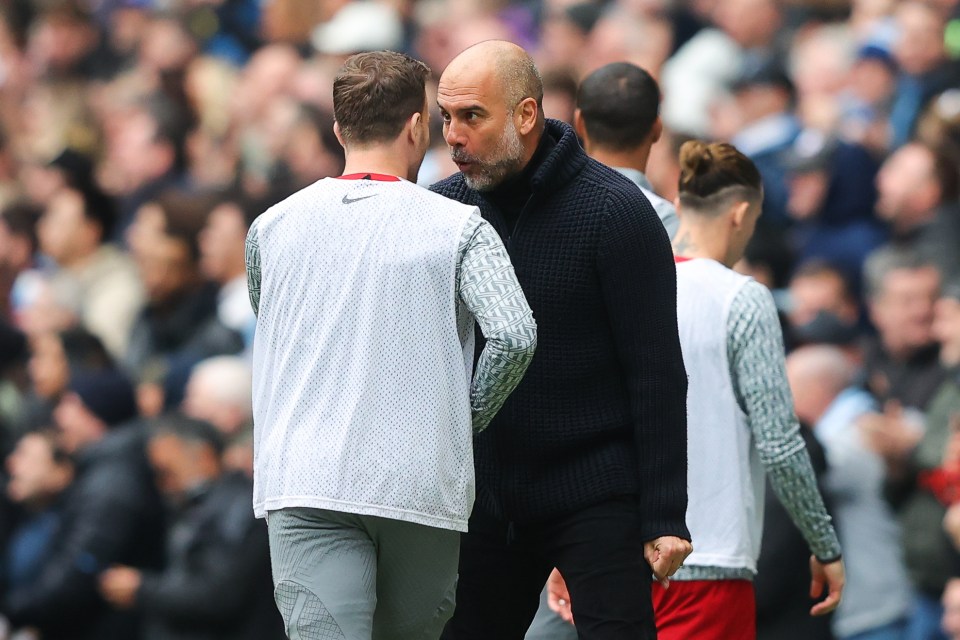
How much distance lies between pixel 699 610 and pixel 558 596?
45cm

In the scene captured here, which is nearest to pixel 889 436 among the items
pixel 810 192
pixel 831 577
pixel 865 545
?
pixel 865 545

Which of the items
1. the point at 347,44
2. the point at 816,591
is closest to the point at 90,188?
the point at 347,44

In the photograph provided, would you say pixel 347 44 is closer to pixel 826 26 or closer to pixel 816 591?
pixel 826 26

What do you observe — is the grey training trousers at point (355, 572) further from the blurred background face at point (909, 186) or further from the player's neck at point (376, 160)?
the blurred background face at point (909, 186)

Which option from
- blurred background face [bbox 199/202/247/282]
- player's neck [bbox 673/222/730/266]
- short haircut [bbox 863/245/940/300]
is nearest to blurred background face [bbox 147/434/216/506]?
blurred background face [bbox 199/202/247/282]

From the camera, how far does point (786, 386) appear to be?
5.43 m

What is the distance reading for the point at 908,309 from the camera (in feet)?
28.5

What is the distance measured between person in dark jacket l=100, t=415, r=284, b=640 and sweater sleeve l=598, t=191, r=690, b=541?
3.92 metres

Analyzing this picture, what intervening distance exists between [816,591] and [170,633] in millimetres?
4004

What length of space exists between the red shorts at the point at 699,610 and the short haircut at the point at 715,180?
3.87ft

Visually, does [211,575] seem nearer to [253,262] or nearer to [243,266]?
[243,266]

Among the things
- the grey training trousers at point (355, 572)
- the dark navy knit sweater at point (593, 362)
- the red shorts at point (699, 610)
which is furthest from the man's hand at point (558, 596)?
the grey training trousers at point (355, 572)

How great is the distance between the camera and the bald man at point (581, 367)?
4773 millimetres

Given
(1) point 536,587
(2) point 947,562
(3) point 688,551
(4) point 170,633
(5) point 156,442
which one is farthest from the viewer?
(5) point 156,442
